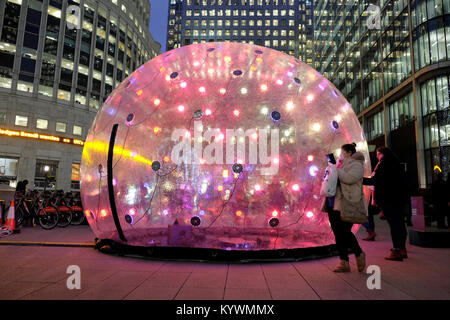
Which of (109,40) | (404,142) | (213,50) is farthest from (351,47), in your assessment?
(213,50)

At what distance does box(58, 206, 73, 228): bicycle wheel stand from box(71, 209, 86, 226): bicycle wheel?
258 millimetres

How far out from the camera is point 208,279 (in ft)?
13.0

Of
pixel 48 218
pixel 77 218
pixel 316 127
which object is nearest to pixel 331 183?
pixel 316 127

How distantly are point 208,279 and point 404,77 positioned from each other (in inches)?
1216

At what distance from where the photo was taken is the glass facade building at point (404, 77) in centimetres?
2391

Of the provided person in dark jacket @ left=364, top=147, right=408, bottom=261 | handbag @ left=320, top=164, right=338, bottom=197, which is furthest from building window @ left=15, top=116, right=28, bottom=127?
person in dark jacket @ left=364, top=147, right=408, bottom=261

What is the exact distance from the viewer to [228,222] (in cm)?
494

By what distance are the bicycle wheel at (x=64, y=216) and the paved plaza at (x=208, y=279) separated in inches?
232

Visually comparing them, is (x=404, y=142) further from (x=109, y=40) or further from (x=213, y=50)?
(x=109, y=40)

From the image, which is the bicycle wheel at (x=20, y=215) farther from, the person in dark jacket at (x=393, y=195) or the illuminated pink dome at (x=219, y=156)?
the person in dark jacket at (x=393, y=195)

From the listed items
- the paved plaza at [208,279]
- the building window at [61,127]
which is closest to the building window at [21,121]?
the building window at [61,127]

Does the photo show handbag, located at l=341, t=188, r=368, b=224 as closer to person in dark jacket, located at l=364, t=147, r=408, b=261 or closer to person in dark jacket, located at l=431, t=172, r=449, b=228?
person in dark jacket, located at l=364, t=147, r=408, b=261

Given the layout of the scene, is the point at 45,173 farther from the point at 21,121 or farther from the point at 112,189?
the point at 112,189

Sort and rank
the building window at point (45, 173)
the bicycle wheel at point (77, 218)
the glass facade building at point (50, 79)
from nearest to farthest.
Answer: the bicycle wheel at point (77, 218) < the glass facade building at point (50, 79) < the building window at point (45, 173)
